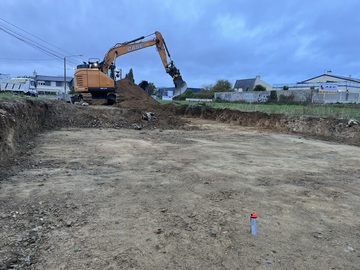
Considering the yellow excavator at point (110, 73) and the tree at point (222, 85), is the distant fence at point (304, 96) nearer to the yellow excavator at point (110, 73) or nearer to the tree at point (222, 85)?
the yellow excavator at point (110, 73)

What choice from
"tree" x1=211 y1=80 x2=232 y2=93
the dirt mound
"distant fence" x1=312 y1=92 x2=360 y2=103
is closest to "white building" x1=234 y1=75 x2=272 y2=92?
"tree" x1=211 y1=80 x2=232 y2=93

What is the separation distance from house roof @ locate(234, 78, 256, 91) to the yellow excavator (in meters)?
54.7

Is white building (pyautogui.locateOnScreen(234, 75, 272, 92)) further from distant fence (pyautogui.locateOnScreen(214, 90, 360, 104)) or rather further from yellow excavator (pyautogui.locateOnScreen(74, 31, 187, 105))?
yellow excavator (pyautogui.locateOnScreen(74, 31, 187, 105))

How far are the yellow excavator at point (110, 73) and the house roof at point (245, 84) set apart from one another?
180ft

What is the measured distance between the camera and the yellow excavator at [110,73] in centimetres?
1953

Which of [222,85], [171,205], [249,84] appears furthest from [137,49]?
[249,84]

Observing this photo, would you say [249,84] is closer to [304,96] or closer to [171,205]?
[304,96]

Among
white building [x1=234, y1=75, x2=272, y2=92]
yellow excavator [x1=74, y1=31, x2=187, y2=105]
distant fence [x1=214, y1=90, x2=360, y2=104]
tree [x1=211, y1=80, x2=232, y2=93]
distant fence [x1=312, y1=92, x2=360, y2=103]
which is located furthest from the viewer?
white building [x1=234, y1=75, x2=272, y2=92]

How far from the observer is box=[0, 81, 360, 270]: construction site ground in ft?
11.3

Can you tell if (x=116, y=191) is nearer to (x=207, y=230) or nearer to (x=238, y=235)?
(x=207, y=230)

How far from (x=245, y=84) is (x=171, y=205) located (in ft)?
243

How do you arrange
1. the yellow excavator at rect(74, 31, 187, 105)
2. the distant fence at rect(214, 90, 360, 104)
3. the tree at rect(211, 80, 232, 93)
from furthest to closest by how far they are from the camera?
the tree at rect(211, 80, 232, 93)
the distant fence at rect(214, 90, 360, 104)
the yellow excavator at rect(74, 31, 187, 105)

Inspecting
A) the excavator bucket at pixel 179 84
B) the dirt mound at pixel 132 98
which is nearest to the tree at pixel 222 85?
the dirt mound at pixel 132 98

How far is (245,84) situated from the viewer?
→ 76188 mm
